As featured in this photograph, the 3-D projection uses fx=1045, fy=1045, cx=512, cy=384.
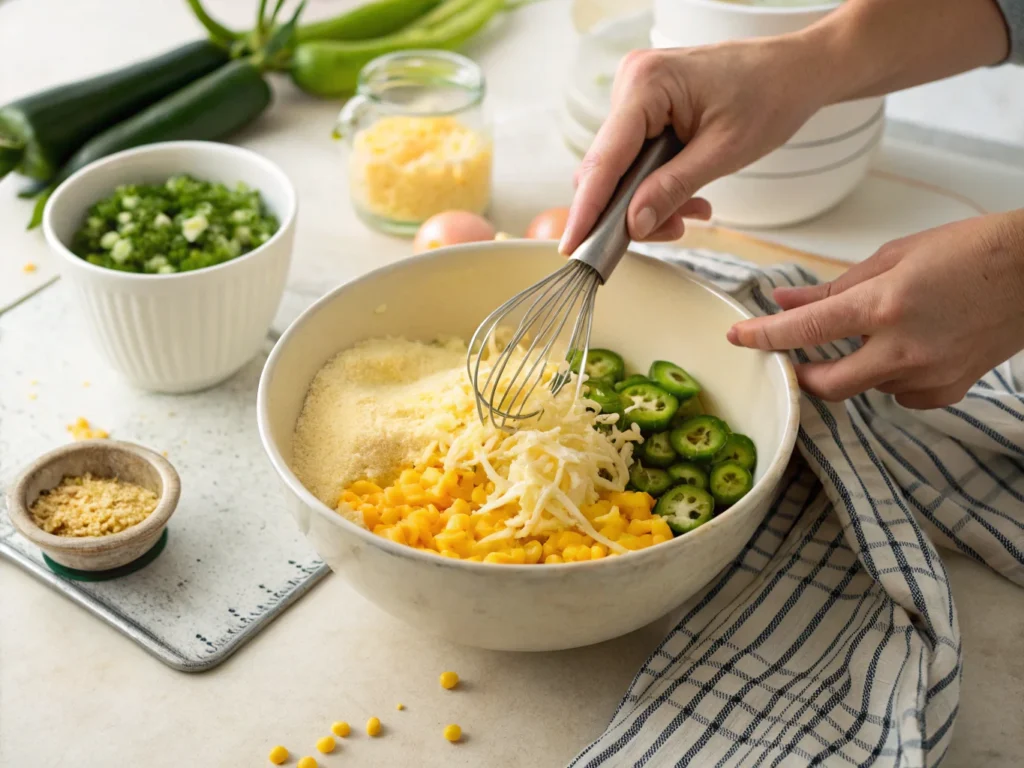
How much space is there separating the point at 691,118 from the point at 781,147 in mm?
426

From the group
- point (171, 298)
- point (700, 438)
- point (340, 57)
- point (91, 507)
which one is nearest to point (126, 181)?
point (171, 298)

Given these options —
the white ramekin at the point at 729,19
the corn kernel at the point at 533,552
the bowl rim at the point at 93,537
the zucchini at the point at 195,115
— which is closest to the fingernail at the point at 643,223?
the corn kernel at the point at 533,552

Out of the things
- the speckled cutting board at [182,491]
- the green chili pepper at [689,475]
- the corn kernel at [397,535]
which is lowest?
the speckled cutting board at [182,491]

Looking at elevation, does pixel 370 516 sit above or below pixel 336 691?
above

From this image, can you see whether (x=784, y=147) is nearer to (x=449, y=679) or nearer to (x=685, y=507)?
(x=685, y=507)

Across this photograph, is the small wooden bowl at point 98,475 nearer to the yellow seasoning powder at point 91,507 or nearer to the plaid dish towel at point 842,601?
the yellow seasoning powder at point 91,507

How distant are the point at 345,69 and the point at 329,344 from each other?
1.06m

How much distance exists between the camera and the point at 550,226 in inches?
62.7

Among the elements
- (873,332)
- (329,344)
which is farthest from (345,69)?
(873,332)

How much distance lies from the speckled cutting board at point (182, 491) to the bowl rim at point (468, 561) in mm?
60

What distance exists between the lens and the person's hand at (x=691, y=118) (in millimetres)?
1157

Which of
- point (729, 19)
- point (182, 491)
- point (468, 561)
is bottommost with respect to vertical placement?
point (182, 491)

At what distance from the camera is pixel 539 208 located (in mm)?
1843

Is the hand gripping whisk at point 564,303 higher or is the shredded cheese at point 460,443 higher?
the hand gripping whisk at point 564,303
